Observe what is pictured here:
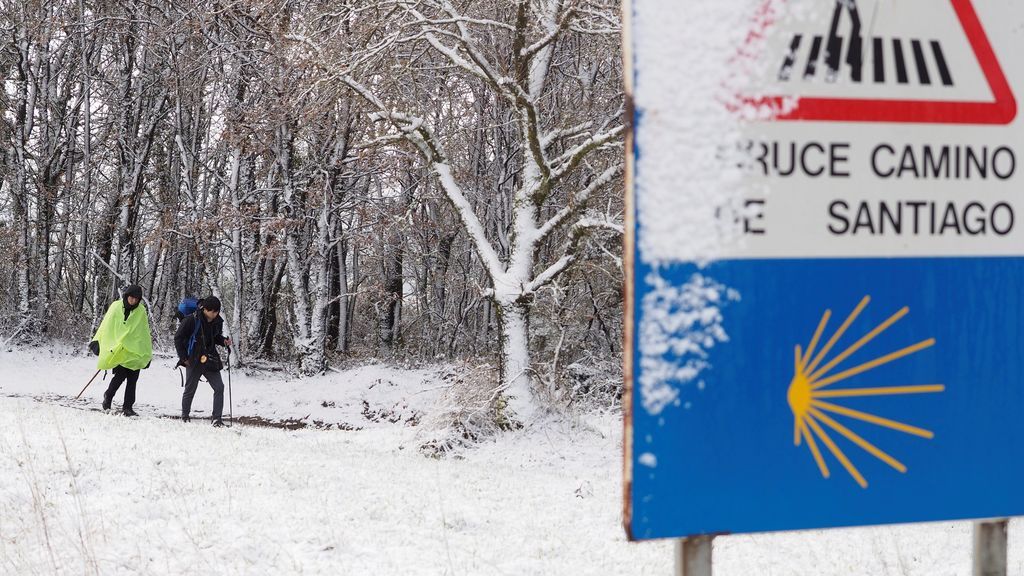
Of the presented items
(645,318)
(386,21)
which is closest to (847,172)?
(645,318)

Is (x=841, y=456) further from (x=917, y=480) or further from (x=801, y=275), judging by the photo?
(x=801, y=275)

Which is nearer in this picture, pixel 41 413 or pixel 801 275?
pixel 801 275

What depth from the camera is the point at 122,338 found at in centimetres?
1198

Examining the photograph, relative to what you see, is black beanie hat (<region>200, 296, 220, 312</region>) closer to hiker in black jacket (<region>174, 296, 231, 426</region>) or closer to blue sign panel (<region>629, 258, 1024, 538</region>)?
hiker in black jacket (<region>174, 296, 231, 426</region>)

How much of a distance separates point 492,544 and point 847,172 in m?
5.36

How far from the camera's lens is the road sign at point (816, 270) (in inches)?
51.4

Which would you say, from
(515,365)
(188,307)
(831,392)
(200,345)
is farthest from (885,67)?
(200,345)

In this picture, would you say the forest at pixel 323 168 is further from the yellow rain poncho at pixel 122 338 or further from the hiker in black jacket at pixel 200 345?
the yellow rain poncho at pixel 122 338

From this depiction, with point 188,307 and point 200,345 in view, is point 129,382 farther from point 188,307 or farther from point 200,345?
point 188,307

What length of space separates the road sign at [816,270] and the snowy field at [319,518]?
4538mm

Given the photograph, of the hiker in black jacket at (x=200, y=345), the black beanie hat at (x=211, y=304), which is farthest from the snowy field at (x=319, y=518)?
the black beanie hat at (x=211, y=304)

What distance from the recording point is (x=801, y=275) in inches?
52.5

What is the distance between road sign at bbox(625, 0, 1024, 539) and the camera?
4.28ft

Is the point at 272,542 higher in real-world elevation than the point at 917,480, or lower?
lower
